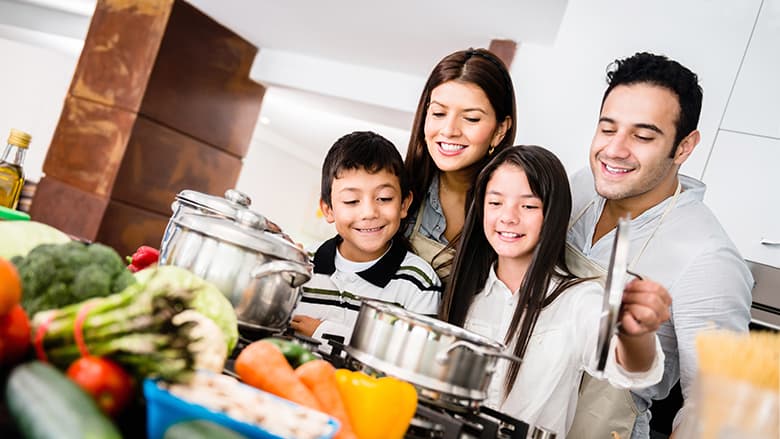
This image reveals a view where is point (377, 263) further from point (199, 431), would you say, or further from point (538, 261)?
point (199, 431)

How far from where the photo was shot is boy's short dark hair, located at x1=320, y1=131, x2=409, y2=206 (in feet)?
5.39

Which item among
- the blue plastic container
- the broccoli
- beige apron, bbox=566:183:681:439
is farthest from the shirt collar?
the blue plastic container

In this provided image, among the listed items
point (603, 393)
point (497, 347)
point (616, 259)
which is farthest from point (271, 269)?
point (603, 393)

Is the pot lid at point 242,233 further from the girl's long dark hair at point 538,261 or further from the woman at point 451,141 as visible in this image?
the woman at point 451,141

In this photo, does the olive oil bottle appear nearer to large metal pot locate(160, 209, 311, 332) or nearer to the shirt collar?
the shirt collar

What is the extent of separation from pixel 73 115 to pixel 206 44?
1.23m

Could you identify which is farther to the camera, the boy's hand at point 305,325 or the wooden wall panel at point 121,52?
the wooden wall panel at point 121,52

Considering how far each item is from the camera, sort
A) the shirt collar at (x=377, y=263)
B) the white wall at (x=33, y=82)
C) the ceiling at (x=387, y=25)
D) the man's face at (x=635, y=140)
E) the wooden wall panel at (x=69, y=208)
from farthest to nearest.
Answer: the white wall at (x=33, y=82)
the wooden wall panel at (x=69, y=208)
the ceiling at (x=387, y=25)
the man's face at (x=635, y=140)
the shirt collar at (x=377, y=263)

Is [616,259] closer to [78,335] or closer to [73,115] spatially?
[78,335]

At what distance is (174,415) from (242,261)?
0.34 meters

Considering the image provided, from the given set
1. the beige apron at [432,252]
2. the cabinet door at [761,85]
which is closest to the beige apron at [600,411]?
the beige apron at [432,252]

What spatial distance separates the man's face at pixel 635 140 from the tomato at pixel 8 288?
5.36 feet

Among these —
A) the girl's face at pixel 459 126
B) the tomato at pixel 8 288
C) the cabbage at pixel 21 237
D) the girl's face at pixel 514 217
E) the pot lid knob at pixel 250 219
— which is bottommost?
the cabbage at pixel 21 237

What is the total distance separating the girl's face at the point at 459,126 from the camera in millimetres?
1717
